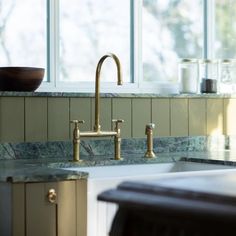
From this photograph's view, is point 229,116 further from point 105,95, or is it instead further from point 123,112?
point 105,95

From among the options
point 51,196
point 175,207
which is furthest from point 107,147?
point 175,207

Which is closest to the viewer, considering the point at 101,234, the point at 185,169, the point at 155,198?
the point at 155,198

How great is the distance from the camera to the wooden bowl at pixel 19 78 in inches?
115

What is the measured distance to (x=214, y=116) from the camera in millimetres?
3562

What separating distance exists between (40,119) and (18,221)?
0.87 metres

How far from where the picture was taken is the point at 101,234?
2.48m

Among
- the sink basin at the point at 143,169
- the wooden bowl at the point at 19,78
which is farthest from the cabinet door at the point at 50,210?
the wooden bowl at the point at 19,78

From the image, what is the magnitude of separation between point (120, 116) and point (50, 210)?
3.55 ft

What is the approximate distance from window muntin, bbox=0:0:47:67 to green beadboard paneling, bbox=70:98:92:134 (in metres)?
0.29

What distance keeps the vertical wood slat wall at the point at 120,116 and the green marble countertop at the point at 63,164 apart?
0.16m

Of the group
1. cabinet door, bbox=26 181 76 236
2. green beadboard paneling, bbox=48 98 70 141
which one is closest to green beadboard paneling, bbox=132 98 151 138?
green beadboard paneling, bbox=48 98 70 141

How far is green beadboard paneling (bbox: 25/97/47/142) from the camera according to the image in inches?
117

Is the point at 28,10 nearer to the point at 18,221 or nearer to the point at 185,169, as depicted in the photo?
the point at 185,169

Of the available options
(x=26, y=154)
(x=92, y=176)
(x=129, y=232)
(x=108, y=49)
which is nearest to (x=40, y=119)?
(x=26, y=154)
